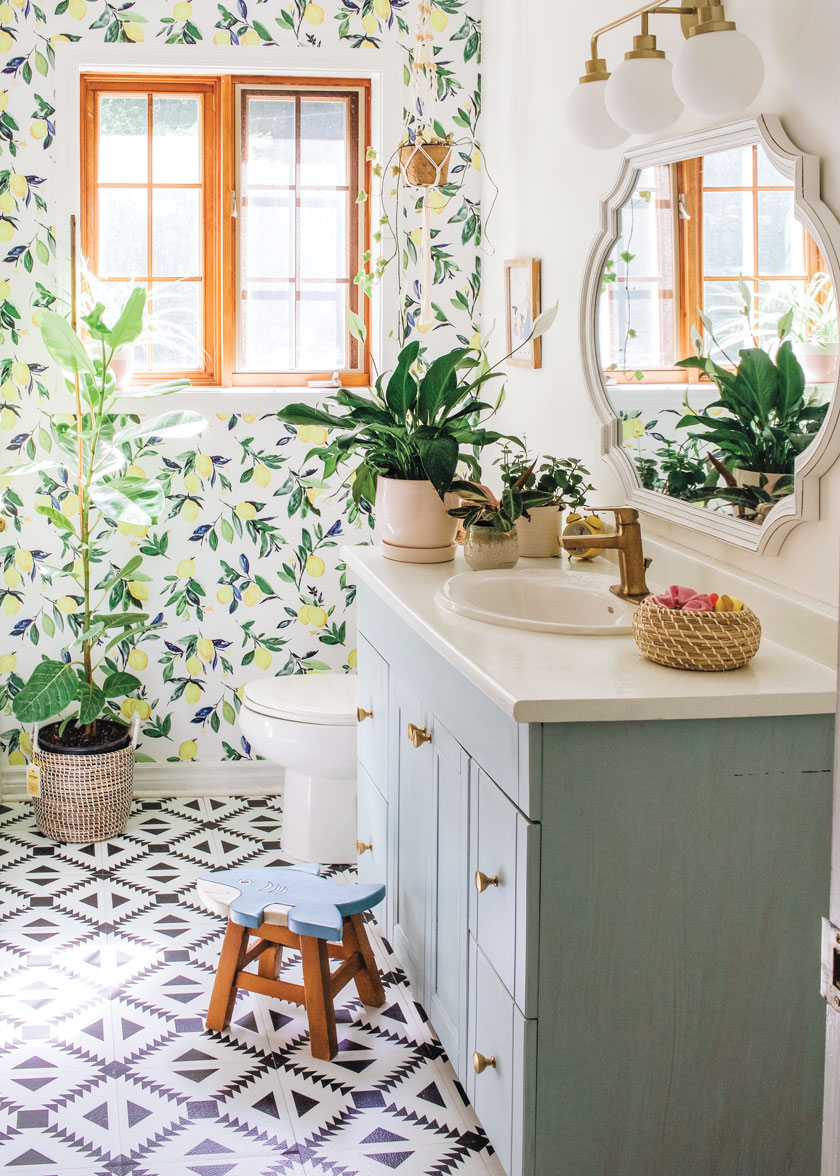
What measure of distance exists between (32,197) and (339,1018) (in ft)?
7.85

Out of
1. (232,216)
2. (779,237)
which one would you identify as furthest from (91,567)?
(779,237)

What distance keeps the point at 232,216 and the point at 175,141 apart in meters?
0.28

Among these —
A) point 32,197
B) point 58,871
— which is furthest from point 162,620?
point 32,197

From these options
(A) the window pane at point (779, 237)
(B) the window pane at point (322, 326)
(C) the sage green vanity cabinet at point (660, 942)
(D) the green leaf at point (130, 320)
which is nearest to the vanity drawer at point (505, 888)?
(C) the sage green vanity cabinet at point (660, 942)

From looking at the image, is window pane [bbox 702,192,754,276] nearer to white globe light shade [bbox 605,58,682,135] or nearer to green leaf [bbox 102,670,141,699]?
white globe light shade [bbox 605,58,682,135]

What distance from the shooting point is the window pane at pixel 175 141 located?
3662 millimetres

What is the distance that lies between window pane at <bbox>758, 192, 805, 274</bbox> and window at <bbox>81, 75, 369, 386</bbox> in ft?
6.46

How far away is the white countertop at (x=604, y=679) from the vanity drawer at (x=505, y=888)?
0.18 m

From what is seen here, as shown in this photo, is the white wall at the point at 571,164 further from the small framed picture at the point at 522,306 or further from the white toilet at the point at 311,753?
the white toilet at the point at 311,753

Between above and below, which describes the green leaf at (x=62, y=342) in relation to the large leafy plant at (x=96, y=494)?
above

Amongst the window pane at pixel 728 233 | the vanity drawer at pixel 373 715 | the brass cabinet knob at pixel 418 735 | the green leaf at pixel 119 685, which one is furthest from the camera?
the green leaf at pixel 119 685

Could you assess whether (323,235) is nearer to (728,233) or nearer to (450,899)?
(728,233)

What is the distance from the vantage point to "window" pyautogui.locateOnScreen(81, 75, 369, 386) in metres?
3.65

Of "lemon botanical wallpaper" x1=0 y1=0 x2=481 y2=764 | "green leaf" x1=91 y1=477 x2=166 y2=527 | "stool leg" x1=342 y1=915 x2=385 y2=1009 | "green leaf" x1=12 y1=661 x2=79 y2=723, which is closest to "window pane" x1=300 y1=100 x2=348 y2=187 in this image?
"lemon botanical wallpaper" x1=0 y1=0 x2=481 y2=764
